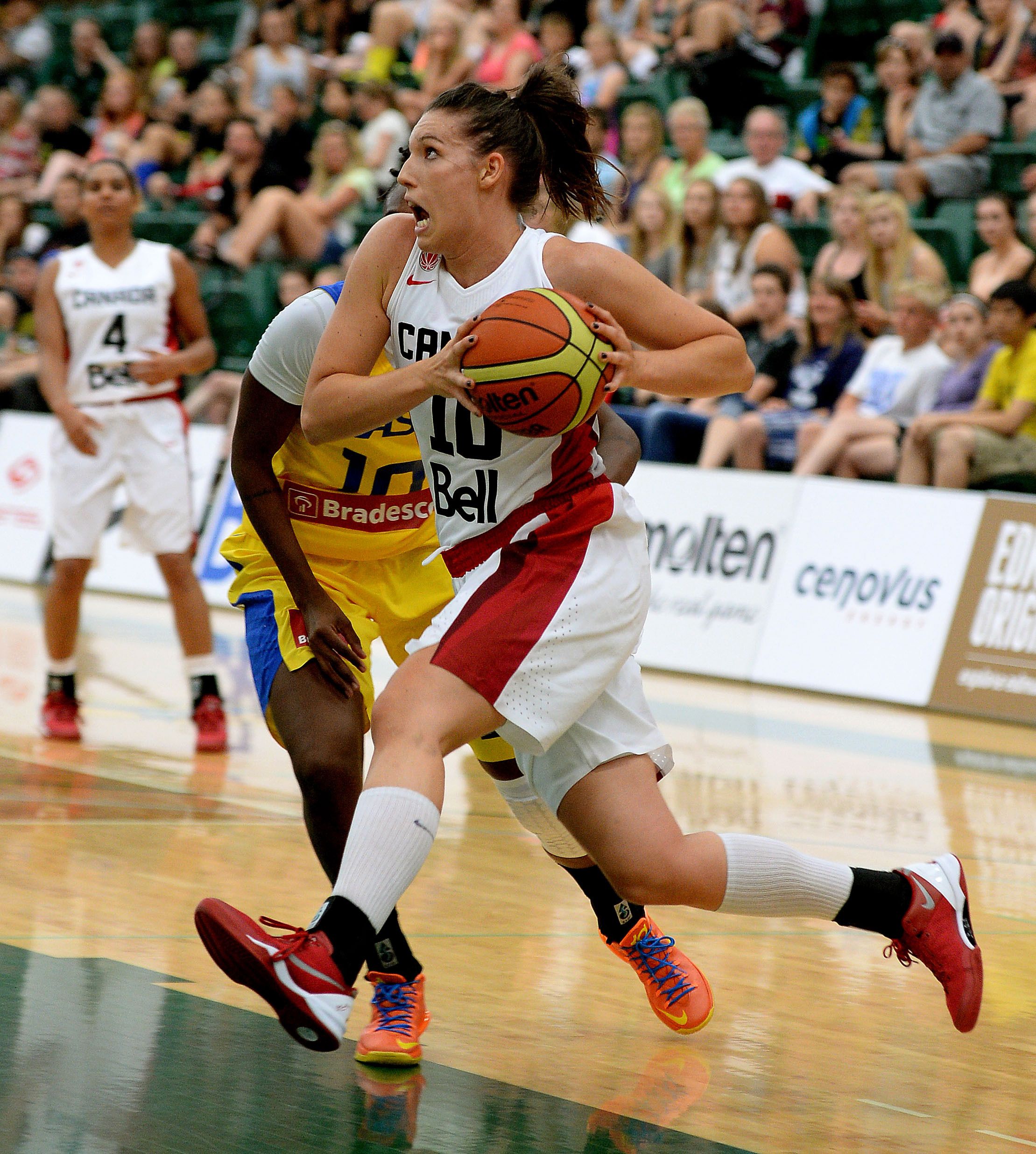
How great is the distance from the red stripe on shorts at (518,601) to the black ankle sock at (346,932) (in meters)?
0.45

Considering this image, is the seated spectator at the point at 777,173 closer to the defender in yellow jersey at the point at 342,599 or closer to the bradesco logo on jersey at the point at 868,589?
the bradesco logo on jersey at the point at 868,589

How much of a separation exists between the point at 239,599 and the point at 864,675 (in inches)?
231

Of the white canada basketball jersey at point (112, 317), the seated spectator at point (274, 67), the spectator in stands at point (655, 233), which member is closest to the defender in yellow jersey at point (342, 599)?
the white canada basketball jersey at point (112, 317)

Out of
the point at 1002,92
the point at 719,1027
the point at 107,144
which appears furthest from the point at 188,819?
the point at 107,144

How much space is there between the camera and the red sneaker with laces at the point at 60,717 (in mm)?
6531

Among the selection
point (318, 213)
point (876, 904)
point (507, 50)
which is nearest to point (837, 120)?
point (507, 50)

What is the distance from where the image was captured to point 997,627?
866cm

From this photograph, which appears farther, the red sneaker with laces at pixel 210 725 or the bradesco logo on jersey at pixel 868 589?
the bradesco logo on jersey at pixel 868 589

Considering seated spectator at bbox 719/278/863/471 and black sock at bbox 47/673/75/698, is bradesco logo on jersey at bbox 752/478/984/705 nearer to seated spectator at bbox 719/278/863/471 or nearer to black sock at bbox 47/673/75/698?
seated spectator at bbox 719/278/863/471

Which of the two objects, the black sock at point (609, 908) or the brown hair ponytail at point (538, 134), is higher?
the brown hair ponytail at point (538, 134)

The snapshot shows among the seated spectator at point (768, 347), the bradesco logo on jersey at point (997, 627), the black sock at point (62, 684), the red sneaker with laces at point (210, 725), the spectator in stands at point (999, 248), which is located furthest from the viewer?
the seated spectator at point (768, 347)

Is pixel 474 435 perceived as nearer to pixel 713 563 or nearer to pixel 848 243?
pixel 713 563

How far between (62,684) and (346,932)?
13.7ft

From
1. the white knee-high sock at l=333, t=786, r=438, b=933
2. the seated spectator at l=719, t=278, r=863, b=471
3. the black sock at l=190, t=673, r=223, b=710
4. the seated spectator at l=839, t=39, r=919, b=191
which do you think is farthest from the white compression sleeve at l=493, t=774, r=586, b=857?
the seated spectator at l=839, t=39, r=919, b=191
